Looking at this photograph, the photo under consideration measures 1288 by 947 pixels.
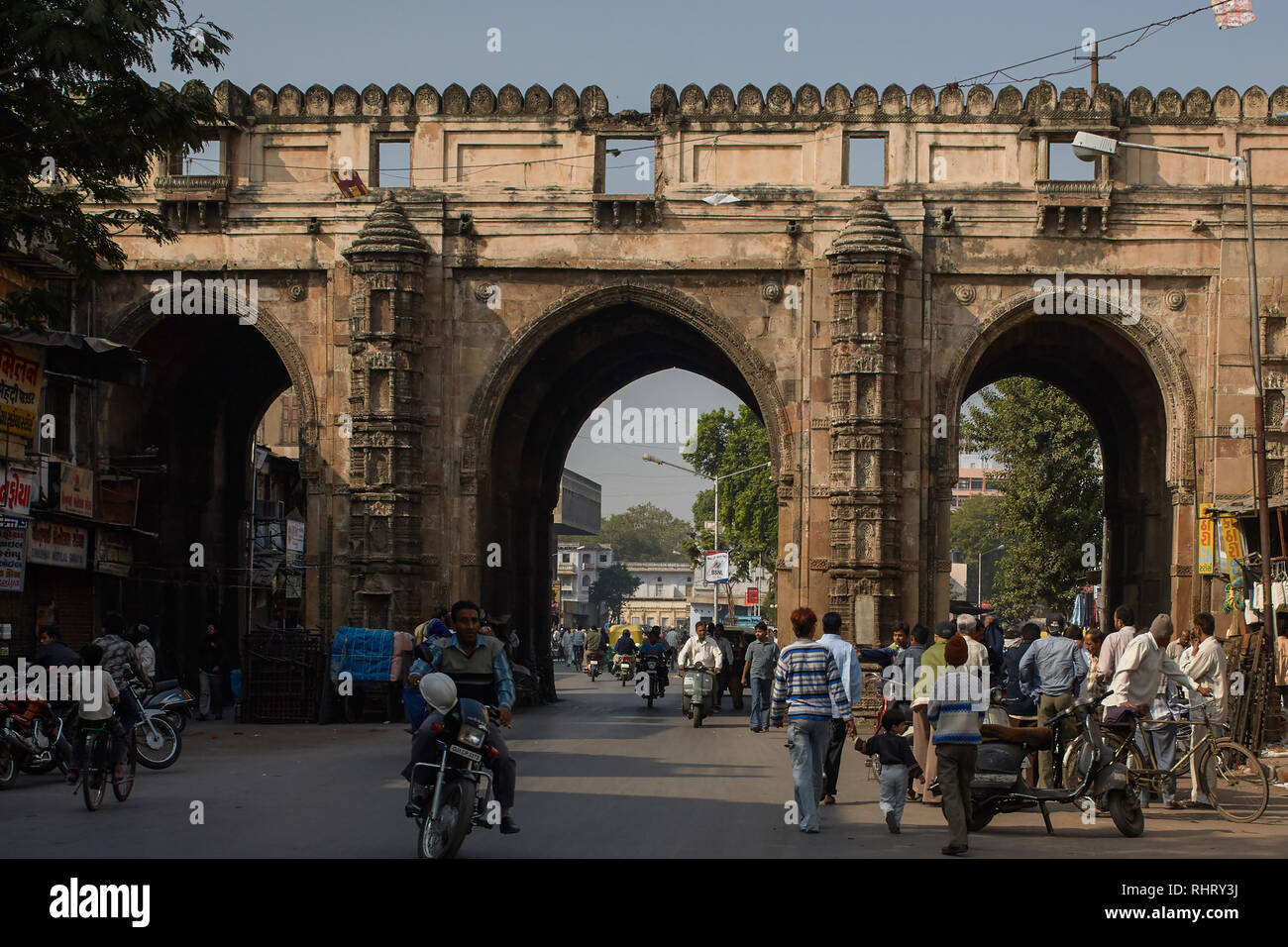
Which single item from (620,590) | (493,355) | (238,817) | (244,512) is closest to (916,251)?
(493,355)

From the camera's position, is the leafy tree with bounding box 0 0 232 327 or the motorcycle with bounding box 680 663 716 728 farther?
the motorcycle with bounding box 680 663 716 728

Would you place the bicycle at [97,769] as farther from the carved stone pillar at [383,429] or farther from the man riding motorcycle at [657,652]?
the man riding motorcycle at [657,652]

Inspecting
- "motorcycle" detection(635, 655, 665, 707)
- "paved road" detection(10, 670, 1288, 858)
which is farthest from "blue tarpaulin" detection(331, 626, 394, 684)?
"motorcycle" detection(635, 655, 665, 707)

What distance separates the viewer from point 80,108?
42.3 ft

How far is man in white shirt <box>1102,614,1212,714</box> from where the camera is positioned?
43.1 ft

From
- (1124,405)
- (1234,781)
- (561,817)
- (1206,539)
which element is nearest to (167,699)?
(561,817)

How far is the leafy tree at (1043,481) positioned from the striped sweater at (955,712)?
3013 cm

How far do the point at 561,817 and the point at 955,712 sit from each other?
3061 mm

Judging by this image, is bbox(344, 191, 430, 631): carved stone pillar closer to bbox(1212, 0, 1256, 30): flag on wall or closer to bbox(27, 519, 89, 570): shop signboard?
bbox(27, 519, 89, 570): shop signboard

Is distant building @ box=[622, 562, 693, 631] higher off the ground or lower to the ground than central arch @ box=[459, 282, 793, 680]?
lower

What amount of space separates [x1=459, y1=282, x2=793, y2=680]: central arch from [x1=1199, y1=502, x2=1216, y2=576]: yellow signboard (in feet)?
21.1

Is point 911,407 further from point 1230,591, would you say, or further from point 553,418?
point 553,418

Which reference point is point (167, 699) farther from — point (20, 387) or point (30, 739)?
point (20, 387)

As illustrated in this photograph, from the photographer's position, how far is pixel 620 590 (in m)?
116
